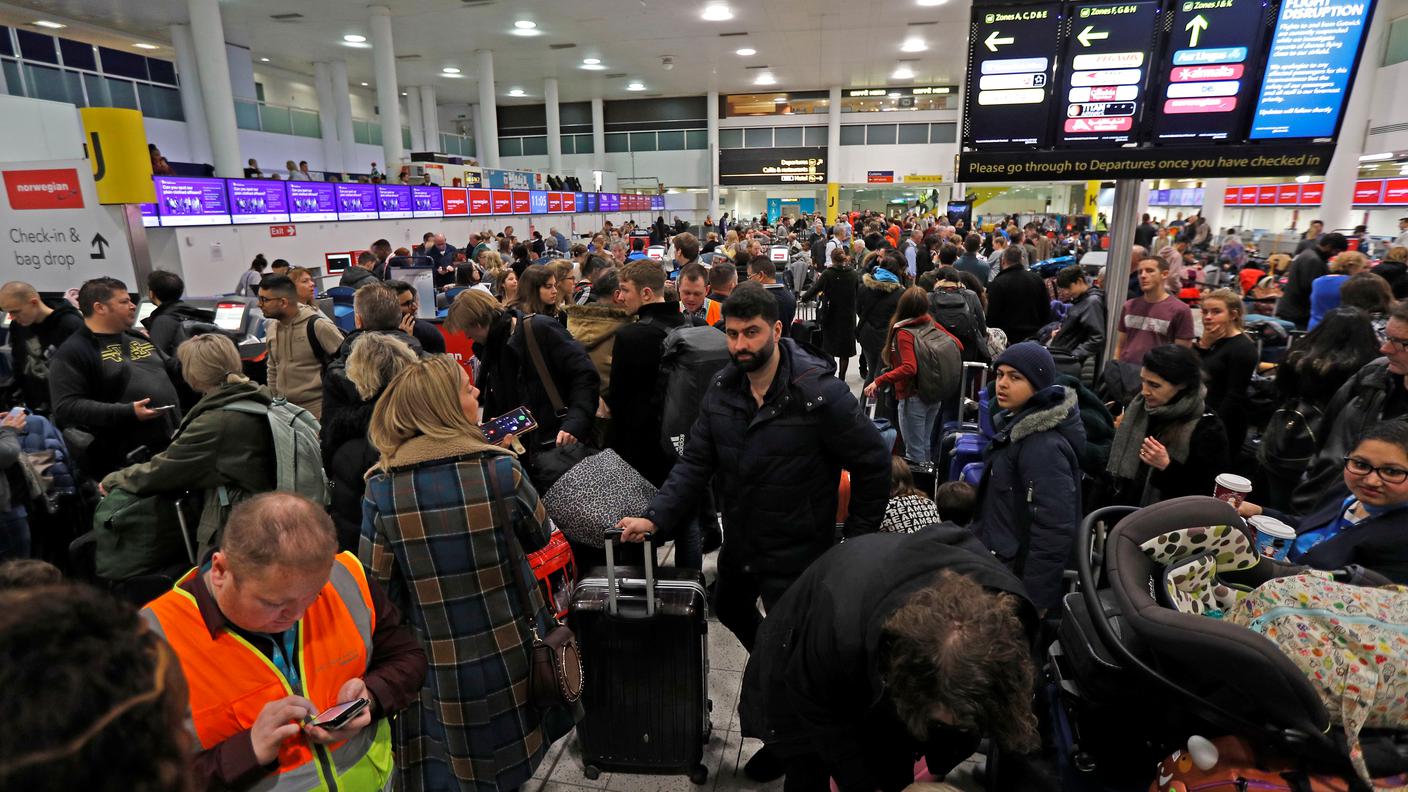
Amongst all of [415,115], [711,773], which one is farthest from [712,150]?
[711,773]

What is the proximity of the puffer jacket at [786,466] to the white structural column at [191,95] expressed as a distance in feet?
64.1

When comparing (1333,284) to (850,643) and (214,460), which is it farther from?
(214,460)

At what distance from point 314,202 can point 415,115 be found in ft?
54.1

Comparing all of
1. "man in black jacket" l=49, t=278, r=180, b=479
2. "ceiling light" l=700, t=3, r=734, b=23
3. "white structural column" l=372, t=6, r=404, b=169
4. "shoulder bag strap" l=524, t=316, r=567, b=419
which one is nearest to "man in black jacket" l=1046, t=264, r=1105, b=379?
"shoulder bag strap" l=524, t=316, r=567, b=419

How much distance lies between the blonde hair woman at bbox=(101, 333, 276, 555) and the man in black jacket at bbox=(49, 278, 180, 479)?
1307 mm

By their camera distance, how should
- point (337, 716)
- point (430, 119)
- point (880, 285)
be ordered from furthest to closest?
point (430, 119) → point (880, 285) → point (337, 716)

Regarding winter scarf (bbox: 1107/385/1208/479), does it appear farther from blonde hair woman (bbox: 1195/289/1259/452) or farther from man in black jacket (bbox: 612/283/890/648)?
man in black jacket (bbox: 612/283/890/648)

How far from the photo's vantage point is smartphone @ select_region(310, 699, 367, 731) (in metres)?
1.46

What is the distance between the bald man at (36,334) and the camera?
4.42 m

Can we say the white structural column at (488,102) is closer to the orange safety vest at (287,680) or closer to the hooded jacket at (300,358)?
the hooded jacket at (300,358)

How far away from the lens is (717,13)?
54.0 ft

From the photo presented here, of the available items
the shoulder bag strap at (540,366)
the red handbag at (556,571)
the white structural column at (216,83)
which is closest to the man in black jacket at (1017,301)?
the shoulder bag strap at (540,366)

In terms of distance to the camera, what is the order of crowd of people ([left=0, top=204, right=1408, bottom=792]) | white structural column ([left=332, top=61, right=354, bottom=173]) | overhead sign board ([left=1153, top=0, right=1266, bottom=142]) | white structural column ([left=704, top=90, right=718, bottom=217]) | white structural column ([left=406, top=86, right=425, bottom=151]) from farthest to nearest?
white structural column ([left=704, top=90, right=718, bottom=217]) < white structural column ([left=406, top=86, right=425, bottom=151]) < white structural column ([left=332, top=61, right=354, bottom=173]) < overhead sign board ([left=1153, top=0, right=1266, bottom=142]) < crowd of people ([left=0, top=204, right=1408, bottom=792])

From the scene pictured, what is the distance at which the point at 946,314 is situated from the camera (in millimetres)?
5477
